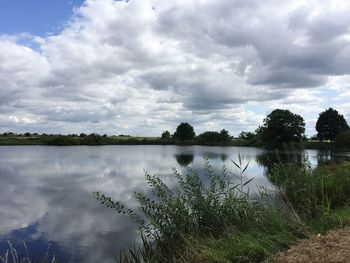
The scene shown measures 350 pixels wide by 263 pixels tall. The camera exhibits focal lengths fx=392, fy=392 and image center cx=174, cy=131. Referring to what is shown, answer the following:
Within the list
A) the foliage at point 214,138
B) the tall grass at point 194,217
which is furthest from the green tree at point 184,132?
the tall grass at point 194,217

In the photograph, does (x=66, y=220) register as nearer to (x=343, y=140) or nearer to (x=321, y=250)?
(x=321, y=250)

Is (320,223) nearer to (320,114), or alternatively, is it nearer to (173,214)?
(173,214)

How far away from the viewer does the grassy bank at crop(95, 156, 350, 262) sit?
7238 millimetres

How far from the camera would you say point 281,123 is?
9775cm

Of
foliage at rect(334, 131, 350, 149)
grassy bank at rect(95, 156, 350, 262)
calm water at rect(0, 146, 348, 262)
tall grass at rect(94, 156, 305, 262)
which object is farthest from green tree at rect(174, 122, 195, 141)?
tall grass at rect(94, 156, 305, 262)

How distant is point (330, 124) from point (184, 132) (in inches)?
2282

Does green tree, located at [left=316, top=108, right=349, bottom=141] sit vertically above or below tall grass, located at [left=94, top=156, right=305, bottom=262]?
above

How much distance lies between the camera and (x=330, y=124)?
99812mm

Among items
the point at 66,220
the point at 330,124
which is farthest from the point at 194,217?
the point at 330,124

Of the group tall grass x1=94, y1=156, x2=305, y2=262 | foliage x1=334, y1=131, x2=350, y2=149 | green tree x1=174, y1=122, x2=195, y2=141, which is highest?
green tree x1=174, y1=122, x2=195, y2=141

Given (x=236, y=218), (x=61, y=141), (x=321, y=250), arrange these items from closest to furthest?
(x=321, y=250) < (x=236, y=218) < (x=61, y=141)

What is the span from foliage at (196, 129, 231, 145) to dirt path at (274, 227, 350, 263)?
443ft

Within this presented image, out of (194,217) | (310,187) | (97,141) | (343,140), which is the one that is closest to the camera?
(194,217)

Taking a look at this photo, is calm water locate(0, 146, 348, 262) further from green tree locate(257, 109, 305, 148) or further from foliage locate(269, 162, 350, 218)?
green tree locate(257, 109, 305, 148)
